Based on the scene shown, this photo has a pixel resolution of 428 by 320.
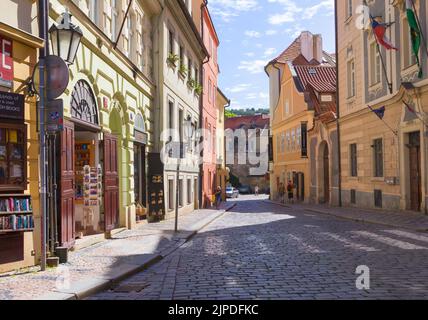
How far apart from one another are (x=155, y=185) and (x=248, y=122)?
7872cm

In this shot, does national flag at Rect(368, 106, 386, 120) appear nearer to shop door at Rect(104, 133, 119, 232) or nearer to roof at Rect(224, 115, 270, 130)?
shop door at Rect(104, 133, 119, 232)

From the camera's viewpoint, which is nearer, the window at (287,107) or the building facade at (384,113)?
the building facade at (384,113)

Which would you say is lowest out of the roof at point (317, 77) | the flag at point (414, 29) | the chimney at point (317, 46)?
the flag at point (414, 29)

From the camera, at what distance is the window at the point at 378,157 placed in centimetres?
2336

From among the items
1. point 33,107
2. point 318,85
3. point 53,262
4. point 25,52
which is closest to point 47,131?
point 33,107

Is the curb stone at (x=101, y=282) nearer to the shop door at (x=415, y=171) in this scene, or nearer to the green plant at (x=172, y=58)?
the green plant at (x=172, y=58)

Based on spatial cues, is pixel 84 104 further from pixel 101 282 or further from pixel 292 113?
pixel 292 113

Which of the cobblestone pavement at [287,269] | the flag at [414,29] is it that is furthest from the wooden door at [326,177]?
the cobblestone pavement at [287,269]

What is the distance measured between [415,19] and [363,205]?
1044cm

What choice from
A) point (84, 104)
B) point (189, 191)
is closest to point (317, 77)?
point (189, 191)

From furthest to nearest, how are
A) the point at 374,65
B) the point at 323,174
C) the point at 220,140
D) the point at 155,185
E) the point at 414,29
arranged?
1. the point at 220,140
2. the point at 323,174
3. the point at 374,65
4. the point at 155,185
5. the point at 414,29

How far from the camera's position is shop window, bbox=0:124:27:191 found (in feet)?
27.6

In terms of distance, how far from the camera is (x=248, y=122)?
96.4 meters

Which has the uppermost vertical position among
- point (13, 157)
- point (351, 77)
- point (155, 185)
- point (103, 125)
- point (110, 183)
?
point (351, 77)
